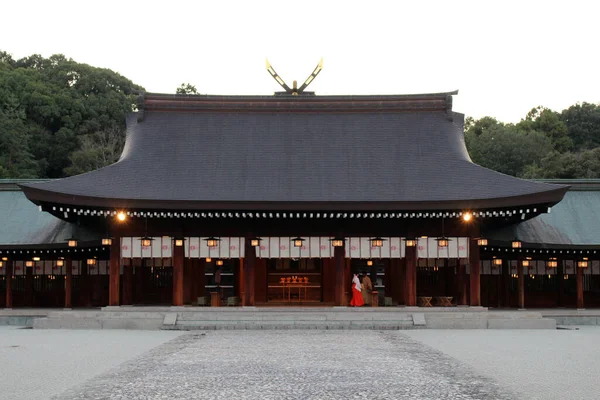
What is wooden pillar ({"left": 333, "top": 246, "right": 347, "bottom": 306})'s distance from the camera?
92.4 feet

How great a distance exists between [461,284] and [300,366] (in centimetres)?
1679

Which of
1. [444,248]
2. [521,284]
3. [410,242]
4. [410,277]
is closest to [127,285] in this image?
[410,277]

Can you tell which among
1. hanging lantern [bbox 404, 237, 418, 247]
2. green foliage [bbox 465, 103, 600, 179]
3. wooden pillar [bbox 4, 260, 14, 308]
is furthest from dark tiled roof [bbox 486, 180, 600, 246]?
green foliage [bbox 465, 103, 600, 179]

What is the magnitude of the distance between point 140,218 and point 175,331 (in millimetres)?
5045

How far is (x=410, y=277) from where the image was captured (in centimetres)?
2820

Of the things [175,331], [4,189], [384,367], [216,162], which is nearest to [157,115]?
[216,162]

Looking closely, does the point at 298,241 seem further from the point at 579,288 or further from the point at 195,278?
the point at 579,288

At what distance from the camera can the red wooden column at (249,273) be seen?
28.2 metres

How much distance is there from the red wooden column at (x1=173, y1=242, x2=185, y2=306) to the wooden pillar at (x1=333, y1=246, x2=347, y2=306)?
5.74m

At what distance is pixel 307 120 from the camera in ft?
107

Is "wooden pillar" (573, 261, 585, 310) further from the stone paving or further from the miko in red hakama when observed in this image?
the stone paving

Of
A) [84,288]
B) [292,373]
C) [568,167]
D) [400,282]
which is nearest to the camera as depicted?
[292,373]

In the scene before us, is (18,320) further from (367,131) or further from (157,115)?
(367,131)

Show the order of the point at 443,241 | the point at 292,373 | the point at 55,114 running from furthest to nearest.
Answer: the point at 55,114
the point at 443,241
the point at 292,373
